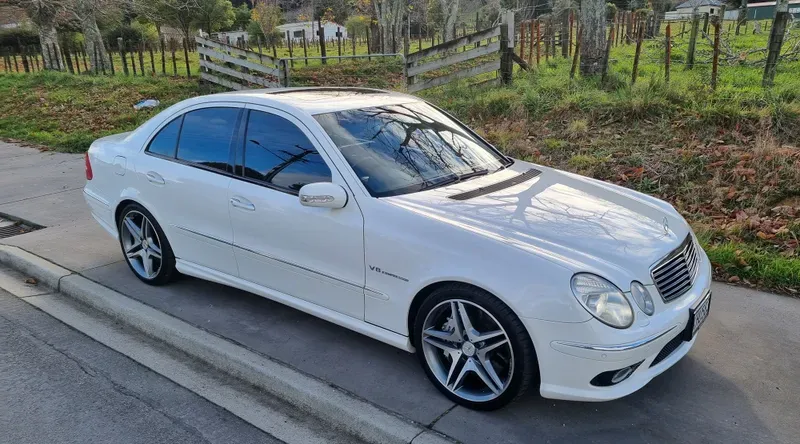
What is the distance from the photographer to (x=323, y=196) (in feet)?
11.1

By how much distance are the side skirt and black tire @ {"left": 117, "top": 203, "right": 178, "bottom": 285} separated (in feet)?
0.38

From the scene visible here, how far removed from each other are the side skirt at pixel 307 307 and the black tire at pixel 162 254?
0.12 meters

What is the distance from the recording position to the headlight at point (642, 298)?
2.88m

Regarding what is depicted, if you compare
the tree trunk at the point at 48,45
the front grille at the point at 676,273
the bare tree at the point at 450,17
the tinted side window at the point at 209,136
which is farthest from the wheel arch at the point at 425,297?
the bare tree at the point at 450,17

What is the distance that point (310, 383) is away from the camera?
3.39 metres

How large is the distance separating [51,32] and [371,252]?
23.5 m

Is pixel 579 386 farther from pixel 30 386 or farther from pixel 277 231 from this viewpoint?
pixel 30 386

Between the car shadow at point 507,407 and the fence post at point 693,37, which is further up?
the fence post at point 693,37

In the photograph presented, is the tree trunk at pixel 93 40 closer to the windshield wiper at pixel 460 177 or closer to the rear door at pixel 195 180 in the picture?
the rear door at pixel 195 180

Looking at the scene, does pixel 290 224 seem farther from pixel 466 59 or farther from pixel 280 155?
pixel 466 59

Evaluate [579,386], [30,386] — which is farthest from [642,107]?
[30,386]

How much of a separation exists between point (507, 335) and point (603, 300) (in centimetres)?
48

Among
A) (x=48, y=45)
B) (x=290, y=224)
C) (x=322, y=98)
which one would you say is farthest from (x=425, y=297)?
(x=48, y=45)

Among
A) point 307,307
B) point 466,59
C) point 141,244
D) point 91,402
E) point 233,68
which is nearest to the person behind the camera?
point 91,402
